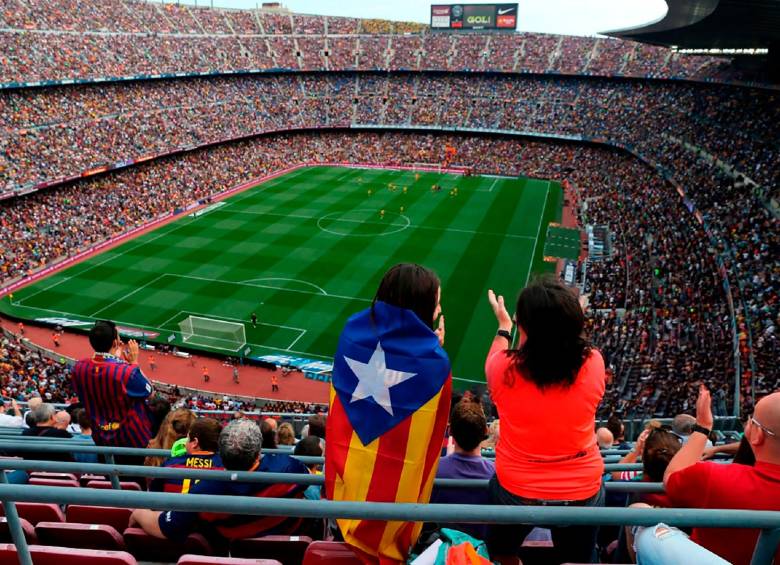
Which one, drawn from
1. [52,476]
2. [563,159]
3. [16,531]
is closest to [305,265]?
[52,476]

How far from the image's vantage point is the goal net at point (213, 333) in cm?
2898

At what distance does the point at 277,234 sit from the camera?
43750mm

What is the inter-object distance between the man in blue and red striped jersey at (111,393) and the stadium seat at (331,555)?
4.52 m

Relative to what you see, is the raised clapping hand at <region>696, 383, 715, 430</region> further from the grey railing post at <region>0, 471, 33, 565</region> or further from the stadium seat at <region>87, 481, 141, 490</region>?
the stadium seat at <region>87, 481, 141, 490</region>

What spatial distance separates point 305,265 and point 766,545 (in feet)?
120

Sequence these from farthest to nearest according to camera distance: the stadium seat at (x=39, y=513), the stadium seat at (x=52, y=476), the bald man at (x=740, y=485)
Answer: the stadium seat at (x=52, y=476), the stadium seat at (x=39, y=513), the bald man at (x=740, y=485)

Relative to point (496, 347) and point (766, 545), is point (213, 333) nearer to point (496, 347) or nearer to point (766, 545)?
point (496, 347)

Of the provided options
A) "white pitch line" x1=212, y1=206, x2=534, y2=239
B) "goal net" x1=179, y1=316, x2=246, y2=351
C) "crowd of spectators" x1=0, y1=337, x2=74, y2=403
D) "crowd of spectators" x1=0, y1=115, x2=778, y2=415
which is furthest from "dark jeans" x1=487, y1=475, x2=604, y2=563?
"white pitch line" x1=212, y1=206, x2=534, y2=239

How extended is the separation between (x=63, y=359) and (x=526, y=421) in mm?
→ 28778

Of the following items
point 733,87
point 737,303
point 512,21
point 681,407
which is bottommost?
point 681,407

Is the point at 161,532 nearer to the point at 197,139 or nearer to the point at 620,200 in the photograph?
the point at 620,200

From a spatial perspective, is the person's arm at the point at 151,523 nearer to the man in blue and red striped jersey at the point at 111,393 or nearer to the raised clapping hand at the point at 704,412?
the man in blue and red striped jersey at the point at 111,393

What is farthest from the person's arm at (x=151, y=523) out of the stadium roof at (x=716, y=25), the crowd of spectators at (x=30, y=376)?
the stadium roof at (x=716, y=25)

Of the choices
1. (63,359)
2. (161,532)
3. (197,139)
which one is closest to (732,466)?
(161,532)
